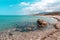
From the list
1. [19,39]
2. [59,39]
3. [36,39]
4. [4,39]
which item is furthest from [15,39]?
[59,39]

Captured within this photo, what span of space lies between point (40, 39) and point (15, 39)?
2117 millimetres

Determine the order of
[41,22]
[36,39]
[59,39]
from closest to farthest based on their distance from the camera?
[59,39], [36,39], [41,22]

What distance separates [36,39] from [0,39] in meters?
3.14

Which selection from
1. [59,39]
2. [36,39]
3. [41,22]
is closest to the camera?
[59,39]

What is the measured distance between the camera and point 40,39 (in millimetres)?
9273

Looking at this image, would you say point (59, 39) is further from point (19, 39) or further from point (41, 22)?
point (41, 22)

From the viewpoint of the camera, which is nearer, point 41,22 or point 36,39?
point 36,39

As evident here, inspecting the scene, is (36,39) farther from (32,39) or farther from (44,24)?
(44,24)

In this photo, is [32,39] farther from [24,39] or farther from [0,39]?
[0,39]

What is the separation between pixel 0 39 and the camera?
969 cm

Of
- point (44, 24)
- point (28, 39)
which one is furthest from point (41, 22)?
point (28, 39)

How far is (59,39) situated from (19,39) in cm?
330

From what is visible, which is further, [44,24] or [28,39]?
[44,24]

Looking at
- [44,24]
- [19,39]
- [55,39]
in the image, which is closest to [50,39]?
[55,39]
